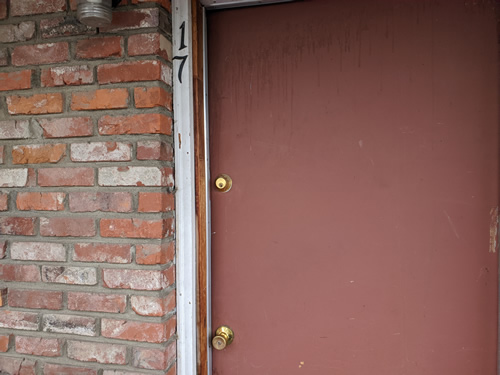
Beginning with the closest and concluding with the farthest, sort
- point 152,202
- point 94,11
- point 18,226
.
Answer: point 94,11 < point 152,202 < point 18,226

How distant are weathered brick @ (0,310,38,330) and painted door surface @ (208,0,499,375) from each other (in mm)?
668

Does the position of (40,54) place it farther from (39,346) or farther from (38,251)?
(39,346)

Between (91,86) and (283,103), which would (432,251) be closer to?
(283,103)

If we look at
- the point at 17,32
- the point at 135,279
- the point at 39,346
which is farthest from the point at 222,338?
the point at 17,32

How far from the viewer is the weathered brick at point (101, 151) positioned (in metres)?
1.38

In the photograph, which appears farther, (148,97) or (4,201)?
(4,201)

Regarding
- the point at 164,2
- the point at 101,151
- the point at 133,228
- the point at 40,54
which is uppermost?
the point at 164,2

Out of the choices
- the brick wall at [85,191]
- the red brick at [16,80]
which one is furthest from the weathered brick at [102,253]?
the red brick at [16,80]

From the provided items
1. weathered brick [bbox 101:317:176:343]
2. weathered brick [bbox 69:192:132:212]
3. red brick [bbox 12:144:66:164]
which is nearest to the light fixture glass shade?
red brick [bbox 12:144:66:164]

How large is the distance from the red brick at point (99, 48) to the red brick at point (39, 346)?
1.03m

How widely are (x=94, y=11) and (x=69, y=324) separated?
3.52ft

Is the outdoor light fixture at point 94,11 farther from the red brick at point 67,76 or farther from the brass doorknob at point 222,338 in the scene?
the brass doorknob at point 222,338

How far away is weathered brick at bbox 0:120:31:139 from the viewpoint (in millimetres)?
1449

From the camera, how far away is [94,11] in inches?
49.5
